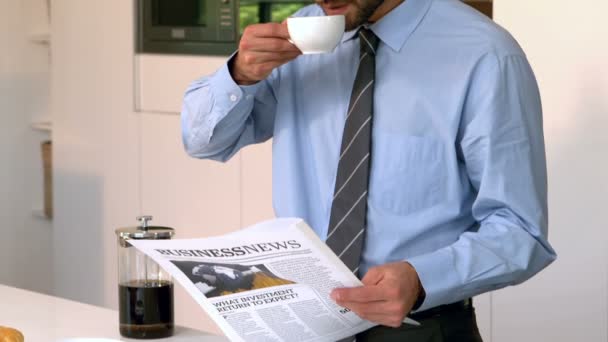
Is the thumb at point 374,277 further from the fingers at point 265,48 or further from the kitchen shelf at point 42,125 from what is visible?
the kitchen shelf at point 42,125

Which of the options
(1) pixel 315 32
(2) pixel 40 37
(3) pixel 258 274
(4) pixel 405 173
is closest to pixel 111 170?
(2) pixel 40 37

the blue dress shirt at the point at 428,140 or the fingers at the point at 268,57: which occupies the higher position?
the fingers at the point at 268,57

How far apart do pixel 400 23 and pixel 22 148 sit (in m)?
3.41

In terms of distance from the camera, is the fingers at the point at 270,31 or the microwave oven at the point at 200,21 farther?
the microwave oven at the point at 200,21

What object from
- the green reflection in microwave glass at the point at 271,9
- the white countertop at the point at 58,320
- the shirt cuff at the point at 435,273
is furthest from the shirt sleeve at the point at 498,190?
the green reflection in microwave glass at the point at 271,9

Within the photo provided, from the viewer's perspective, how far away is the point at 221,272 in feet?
4.56

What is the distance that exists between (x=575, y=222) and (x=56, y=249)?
2457 mm

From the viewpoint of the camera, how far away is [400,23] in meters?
1.72

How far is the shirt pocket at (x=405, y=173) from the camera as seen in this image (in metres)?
1.66

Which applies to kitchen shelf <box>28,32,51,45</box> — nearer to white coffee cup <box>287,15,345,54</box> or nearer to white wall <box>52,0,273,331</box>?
white wall <box>52,0,273,331</box>

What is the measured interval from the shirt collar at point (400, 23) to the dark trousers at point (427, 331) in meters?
0.42

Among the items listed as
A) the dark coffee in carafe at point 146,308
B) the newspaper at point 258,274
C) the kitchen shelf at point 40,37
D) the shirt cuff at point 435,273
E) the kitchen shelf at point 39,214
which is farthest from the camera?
Result: the kitchen shelf at point 39,214

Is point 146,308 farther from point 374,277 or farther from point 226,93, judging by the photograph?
point 374,277

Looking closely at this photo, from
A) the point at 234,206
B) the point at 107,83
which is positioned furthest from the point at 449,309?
the point at 107,83
